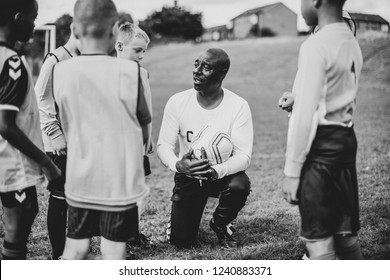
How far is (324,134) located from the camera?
2.47m

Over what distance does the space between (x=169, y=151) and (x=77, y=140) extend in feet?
4.31

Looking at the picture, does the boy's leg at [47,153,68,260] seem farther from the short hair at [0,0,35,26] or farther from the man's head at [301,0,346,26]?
the man's head at [301,0,346,26]

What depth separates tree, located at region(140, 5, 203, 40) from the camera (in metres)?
6.17

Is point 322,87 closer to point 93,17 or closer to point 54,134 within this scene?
point 93,17

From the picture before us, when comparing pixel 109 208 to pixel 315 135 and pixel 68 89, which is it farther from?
pixel 315 135

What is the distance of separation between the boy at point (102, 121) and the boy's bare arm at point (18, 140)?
181 mm

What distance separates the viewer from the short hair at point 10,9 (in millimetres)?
2533

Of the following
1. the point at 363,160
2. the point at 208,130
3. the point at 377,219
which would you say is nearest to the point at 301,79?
the point at 208,130

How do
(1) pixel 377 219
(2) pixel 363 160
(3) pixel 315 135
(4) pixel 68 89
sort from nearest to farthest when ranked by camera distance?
(4) pixel 68 89
(3) pixel 315 135
(1) pixel 377 219
(2) pixel 363 160

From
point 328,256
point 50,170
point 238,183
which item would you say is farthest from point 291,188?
point 50,170

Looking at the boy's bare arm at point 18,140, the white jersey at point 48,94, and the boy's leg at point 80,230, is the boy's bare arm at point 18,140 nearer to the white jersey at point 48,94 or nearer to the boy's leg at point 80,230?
the boy's leg at point 80,230

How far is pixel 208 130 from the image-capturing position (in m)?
3.64

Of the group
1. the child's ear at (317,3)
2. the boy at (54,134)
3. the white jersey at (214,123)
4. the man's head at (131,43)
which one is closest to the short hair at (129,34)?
the man's head at (131,43)

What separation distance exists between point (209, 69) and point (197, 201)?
1.01 metres
